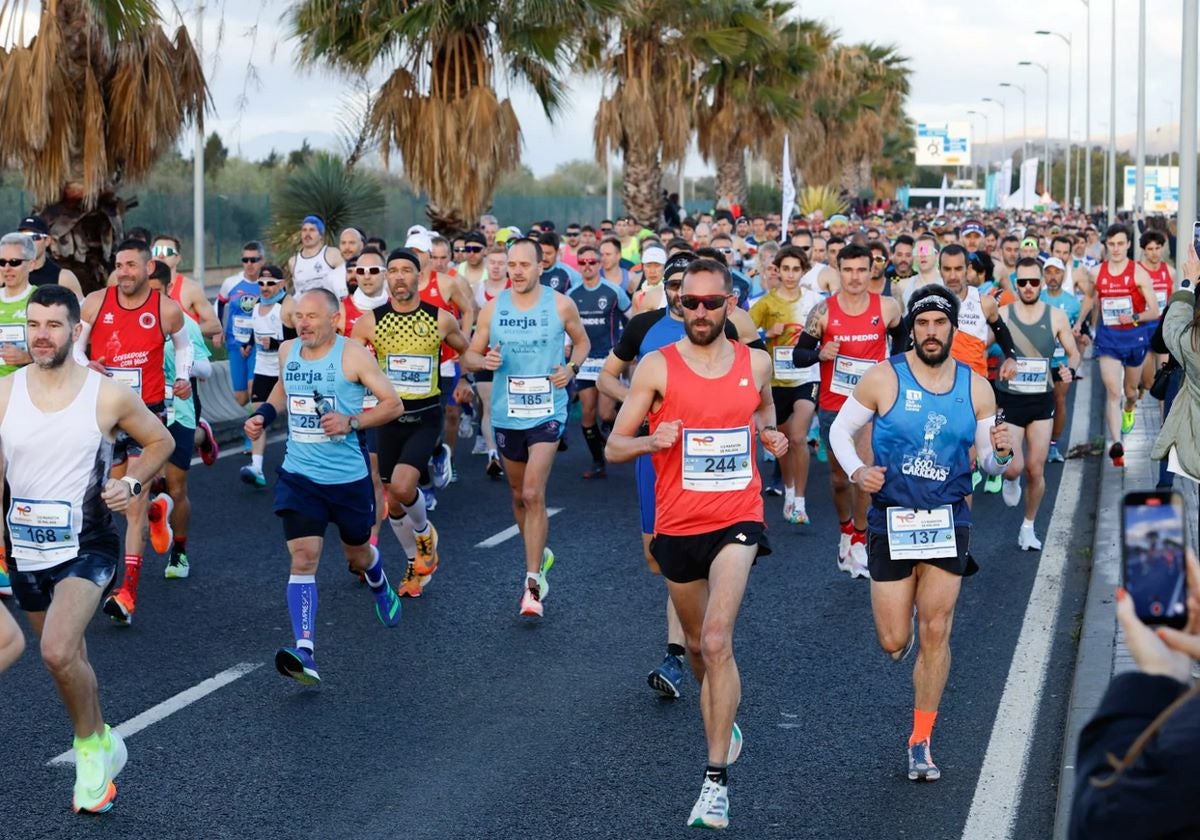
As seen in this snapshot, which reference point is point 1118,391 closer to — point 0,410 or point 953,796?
point 953,796

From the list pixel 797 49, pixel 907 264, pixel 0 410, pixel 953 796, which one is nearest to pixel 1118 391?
pixel 907 264

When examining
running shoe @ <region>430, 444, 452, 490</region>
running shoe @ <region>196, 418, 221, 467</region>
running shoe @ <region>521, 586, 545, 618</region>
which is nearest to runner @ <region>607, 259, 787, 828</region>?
running shoe @ <region>521, 586, 545, 618</region>

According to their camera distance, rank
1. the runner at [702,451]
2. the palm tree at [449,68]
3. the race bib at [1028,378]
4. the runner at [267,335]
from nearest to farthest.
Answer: the runner at [702,451], the race bib at [1028,378], the runner at [267,335], the palm tree at [449,68]

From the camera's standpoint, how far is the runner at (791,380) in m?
11.9

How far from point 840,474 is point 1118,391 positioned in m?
5.12

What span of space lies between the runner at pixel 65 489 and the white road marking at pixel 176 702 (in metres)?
0.66

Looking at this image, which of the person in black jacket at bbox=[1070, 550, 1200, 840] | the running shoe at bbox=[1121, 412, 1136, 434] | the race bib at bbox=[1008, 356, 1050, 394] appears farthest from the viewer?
the running shoe at bbox=[1121, 412, 1136, 434]

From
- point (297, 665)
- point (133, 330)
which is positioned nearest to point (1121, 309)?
point (133, 330)

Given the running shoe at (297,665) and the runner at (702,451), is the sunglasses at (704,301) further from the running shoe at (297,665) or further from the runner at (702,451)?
the running shoe at (297,665)

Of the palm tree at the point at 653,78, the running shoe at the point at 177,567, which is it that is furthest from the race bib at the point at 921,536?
the palm tree at the point at 653,78

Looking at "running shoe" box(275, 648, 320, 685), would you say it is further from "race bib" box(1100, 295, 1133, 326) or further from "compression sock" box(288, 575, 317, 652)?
"race bib" box(1100, 295, 1133, 326)

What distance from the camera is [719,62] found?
3831 cm

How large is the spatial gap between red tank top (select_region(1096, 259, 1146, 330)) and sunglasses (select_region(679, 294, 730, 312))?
31.1 feet

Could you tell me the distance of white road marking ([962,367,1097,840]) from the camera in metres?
6.01
